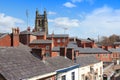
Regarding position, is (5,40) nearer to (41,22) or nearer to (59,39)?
(59,39)

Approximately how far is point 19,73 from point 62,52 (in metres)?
13.8

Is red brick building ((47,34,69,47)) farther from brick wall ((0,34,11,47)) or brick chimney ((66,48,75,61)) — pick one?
brick chimney ((66,48,75,61))

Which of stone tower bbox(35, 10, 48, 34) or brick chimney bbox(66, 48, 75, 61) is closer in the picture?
brick chimney bbox(66, 48, 75, 61)

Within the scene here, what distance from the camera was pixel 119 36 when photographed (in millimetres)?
171500

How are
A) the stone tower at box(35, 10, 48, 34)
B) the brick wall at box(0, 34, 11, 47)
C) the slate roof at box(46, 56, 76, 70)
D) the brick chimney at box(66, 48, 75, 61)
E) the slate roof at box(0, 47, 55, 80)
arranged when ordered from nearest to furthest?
the slate roof at box(0, 47, 55, 80) < the slate roof at box(46, 56, 76, 70) < the brick chimney at box(66, 48, 75, 61) < the brick wall at box(0, 34, 11, 47) < the stone tower at box(35, 10, 48, 34)

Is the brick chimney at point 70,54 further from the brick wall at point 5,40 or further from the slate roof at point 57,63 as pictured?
the brick wall at point 5,40

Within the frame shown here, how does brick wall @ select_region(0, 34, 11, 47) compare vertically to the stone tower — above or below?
below

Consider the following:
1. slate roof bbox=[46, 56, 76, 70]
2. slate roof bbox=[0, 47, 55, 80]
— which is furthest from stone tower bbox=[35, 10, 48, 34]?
slate roof bbox=[0, 47, 55, 80]

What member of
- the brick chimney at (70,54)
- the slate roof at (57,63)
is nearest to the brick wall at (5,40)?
the brick chimney at (70,54)

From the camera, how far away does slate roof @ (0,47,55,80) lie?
14.5m

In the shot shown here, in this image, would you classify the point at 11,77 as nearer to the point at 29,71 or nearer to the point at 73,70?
the point at 29,71

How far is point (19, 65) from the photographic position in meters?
16.6

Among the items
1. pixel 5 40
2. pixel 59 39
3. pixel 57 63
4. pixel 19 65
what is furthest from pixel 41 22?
pixel 19 65

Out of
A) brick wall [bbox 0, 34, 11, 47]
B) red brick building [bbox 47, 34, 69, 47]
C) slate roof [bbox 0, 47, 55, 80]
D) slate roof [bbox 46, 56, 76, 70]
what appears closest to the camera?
slate roof [bbox 0, 47, 55, 80]
